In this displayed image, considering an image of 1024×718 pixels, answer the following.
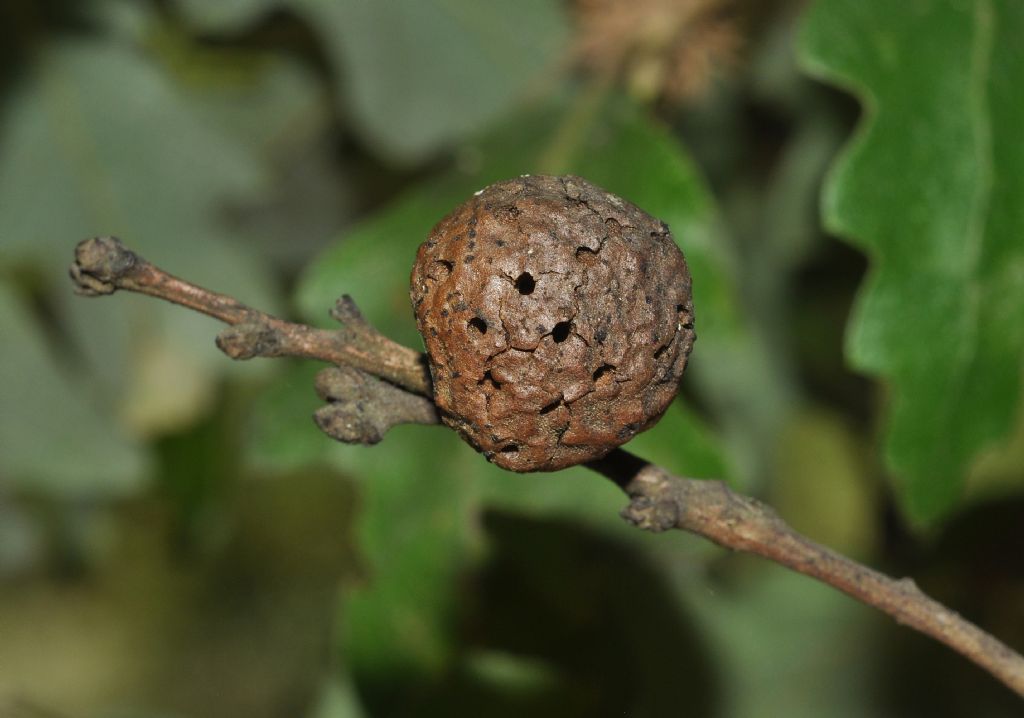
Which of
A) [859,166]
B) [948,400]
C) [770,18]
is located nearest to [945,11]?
[859,166]

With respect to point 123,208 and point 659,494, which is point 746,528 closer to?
point 659,494

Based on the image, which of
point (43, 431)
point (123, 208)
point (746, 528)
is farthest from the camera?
point (123, 208)

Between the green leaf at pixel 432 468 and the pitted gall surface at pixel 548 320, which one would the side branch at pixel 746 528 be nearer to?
the pitted gall surface at pixel 548 320

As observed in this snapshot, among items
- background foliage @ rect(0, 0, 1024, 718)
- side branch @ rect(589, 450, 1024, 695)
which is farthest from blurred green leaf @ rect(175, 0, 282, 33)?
side branch @ rect(589, 450, 1024, 695)

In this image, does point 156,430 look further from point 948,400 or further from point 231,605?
point 948,400

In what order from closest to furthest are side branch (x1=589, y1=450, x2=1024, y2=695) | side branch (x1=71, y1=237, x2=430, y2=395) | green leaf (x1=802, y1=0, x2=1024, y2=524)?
side branch (x1=71, y1=237, x2=430, y2=395) < side branch (x1=589, y1=450, x2=1024, y2=695) < green leaf (x1=802, y1=0, x2=1024, y2=524)

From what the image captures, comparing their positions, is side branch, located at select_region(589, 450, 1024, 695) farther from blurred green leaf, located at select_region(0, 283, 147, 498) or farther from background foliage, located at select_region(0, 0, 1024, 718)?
blurred green leaf, located at select_region(0, 283, 147, 498)

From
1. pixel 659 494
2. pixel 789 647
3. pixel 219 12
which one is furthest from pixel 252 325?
pixel 789 647
